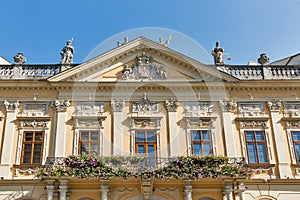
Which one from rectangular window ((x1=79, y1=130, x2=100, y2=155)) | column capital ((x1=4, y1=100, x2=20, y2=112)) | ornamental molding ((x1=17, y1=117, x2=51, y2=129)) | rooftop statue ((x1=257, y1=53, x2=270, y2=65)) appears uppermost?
rooftop statue ((x1=257, y1=53, x2=270, y2=65))

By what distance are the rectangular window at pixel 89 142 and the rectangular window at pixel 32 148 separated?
1817 mm

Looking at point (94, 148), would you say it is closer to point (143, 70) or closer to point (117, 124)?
point (117, 124)

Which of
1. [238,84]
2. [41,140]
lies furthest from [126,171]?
[238,84]

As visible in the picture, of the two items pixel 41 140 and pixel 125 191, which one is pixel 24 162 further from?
pixel 125 191

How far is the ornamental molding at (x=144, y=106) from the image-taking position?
1903 cm

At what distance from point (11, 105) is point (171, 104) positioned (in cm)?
768

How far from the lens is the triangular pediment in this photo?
19.6 metres

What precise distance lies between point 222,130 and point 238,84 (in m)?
2.50

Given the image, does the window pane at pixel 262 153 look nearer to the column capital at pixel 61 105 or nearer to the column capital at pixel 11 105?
the column capital at pixel 61 105

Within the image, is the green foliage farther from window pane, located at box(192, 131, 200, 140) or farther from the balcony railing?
the balcony railing

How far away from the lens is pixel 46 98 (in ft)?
62.6

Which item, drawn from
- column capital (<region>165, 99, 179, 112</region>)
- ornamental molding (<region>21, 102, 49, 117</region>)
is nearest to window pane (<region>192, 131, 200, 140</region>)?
column capital (<region>165, 99, 179, 112</region>)

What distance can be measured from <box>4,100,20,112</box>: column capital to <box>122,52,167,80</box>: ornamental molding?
531 cm

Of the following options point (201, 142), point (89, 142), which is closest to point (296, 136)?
point (201, 142)
